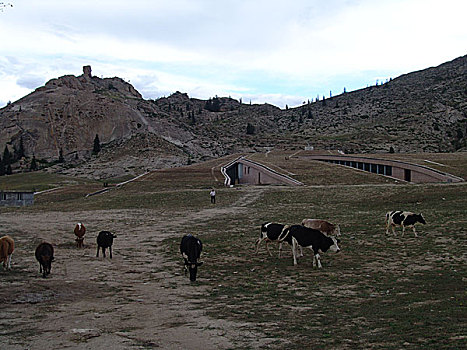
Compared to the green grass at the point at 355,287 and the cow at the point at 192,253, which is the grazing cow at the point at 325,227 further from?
the cow at the point at 192,253

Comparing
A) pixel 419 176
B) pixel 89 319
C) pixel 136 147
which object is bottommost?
pixel 89 319

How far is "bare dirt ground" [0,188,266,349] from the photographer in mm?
9297

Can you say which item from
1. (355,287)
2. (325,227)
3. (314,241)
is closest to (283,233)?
(314,241)

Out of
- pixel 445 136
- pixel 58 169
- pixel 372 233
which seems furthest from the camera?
pixel 445 136

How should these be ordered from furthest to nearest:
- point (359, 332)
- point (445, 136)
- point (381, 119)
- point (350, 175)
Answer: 1. point (381, 119)
2. point (445, 136)
3. point (350, 175)
4. point (359, 332)

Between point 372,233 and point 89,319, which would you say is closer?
point 89,319

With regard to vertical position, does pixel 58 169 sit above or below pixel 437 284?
above

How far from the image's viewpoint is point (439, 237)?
2041 centimetres

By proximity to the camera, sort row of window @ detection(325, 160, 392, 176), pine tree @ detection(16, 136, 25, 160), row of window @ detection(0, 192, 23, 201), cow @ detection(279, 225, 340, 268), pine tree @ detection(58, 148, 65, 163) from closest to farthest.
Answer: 1. cow @ detection(279, 225, 340, 268)
2. row of window @ detection(0, 192, 23, 201)
3. row of window @ detection(325, 160, 392, 176)
4. pine tree @ detection(58, 148, 65, 163)
5. pine tree @ detection(16, 136, 25, 160)

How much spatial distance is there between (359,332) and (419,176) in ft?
191

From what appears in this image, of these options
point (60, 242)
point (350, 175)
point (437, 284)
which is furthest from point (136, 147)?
point (437, 284)

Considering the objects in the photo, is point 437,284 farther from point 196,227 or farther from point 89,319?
point 196,227

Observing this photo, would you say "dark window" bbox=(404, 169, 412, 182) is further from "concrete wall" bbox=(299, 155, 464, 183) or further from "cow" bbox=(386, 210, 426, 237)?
"cow" bbox=(386, 210, 426, 237)

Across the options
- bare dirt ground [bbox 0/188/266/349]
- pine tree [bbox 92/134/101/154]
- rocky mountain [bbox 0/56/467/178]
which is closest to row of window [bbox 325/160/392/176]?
→ rocky mountain [bbox 0/56/467/178]
